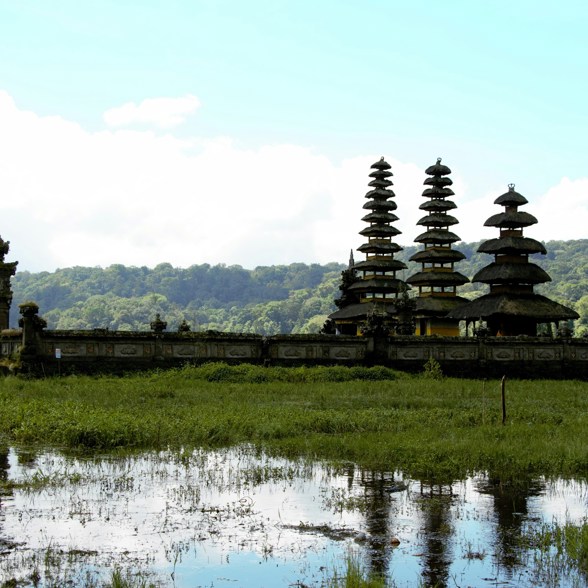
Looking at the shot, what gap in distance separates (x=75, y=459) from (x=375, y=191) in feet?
178

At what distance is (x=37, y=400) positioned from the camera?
26.0 meters

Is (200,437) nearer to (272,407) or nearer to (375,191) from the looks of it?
(272,407)

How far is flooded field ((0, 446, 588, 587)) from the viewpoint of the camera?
11.0 m

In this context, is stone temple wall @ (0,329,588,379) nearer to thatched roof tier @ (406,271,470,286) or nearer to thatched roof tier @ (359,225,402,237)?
thatched roof tier @ (406,271,470,286)

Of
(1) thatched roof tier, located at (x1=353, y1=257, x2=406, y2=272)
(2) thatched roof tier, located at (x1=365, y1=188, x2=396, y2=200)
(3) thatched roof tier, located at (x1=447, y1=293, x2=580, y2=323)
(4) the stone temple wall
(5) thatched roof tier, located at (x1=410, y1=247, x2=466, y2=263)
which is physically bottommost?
(4) the stone temple wall

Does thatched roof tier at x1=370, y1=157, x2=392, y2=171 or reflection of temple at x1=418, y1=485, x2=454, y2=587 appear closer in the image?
reflection of temple at x1=418, y1=485, x2=454, y2=587

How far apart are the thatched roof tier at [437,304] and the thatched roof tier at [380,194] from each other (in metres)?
9.34

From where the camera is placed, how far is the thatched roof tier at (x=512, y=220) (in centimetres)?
5834

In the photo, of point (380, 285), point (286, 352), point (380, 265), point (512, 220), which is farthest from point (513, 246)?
A: point (286, 352)

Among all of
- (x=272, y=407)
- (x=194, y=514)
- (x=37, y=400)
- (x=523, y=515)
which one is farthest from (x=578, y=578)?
(x=37, y=400)

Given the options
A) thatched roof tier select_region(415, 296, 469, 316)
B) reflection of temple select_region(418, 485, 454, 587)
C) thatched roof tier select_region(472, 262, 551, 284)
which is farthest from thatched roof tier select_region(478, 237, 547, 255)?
reflection of temple select_region(418, 485, 454, 587)

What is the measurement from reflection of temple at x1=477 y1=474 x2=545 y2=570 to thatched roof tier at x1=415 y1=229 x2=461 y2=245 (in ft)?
167

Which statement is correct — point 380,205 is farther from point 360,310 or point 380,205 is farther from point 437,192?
point 360,310

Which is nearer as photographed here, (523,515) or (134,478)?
(523,515)
